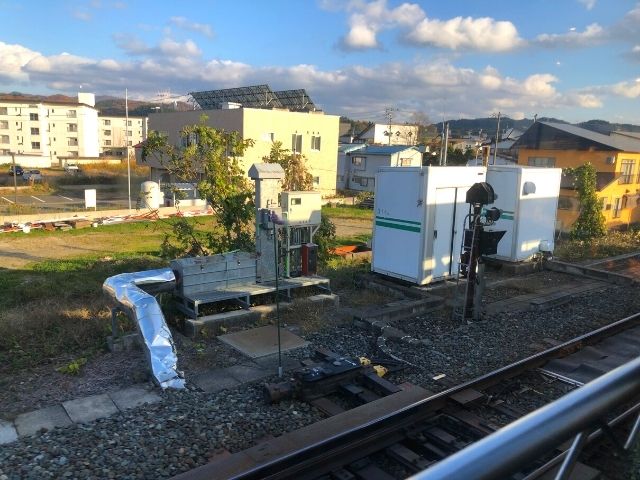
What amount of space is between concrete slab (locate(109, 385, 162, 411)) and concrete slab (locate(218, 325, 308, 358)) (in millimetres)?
1479

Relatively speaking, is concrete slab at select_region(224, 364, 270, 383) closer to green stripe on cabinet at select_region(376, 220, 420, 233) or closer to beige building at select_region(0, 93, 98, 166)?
green stripe on cabinet at select_region(376, 220, 420, 233)

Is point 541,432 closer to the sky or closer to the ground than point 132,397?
closer to the sky

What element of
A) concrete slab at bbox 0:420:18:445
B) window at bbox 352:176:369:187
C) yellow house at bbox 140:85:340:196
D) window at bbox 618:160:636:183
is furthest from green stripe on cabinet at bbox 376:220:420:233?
window at bbox 352:176:369:187

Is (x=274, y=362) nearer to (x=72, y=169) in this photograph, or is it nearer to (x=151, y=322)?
(x=151, y=322)

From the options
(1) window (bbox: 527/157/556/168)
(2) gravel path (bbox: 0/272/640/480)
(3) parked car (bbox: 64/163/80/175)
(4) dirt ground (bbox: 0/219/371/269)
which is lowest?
(4) dirt ground (bbox: 0/219/371/269)

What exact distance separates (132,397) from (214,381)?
928mm

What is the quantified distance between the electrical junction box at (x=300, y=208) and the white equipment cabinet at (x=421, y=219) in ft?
5.65

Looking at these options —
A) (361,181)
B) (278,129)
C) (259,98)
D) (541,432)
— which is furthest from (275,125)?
(541,432)

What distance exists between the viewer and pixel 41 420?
198 inches

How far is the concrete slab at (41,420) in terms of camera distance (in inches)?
192

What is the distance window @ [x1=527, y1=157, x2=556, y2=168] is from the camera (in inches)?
1210

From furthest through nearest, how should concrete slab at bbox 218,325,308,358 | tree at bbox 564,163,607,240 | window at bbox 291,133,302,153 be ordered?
1. window at bbox 291,133,302,153
2. tree at bbox 564,163,607,240
3. concrete slab at bbox 218,325,308,358

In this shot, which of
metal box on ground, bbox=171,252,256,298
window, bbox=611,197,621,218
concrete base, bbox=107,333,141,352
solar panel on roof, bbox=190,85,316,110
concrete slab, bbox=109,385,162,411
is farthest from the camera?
solar panel on roof, bbox=190,85,316,110

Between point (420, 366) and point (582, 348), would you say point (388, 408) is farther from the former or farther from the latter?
point (582, 348)
